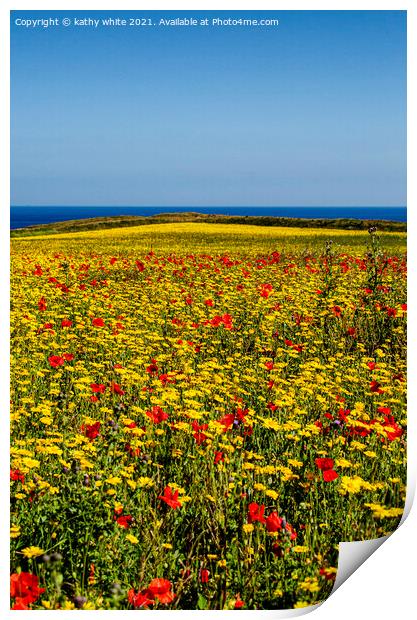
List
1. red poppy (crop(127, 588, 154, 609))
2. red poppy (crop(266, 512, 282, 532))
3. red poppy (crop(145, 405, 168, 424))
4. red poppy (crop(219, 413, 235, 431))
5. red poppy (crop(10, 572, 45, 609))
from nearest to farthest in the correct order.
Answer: red poppy (crop(10, 572, 45, 609)), red poppy (crop(127, 588, 154, 609)), red poppy (crop(266, 512, 282, 532)), red poppy (crop(145, 405, 168, 424)), red poppy (crop(219, 413, 235, 431))

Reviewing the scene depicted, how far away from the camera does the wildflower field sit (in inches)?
89.7

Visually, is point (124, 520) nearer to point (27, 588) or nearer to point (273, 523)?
point (27, 588)

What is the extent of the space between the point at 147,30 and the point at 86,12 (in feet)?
1.09

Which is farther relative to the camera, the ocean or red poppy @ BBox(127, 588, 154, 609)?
the ocean

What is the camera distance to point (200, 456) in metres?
2.82

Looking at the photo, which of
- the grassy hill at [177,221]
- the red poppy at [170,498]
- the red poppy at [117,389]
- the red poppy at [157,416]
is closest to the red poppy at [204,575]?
the red poppy at [170,498]

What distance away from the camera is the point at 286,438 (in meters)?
3.04

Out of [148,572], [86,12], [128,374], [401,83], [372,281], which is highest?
[86,12]

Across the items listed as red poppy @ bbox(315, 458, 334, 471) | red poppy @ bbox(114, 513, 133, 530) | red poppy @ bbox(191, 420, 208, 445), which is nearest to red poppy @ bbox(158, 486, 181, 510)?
red poppy @ bbox(114, 513, 133, 530)

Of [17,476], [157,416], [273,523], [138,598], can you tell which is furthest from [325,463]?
[17,476]

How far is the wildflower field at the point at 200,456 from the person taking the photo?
228 cm

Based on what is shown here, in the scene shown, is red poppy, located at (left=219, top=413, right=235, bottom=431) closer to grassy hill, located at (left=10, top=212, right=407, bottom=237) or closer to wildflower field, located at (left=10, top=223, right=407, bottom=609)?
wildflower field, located at (left=10, top=223, right=407, bottom=609)
